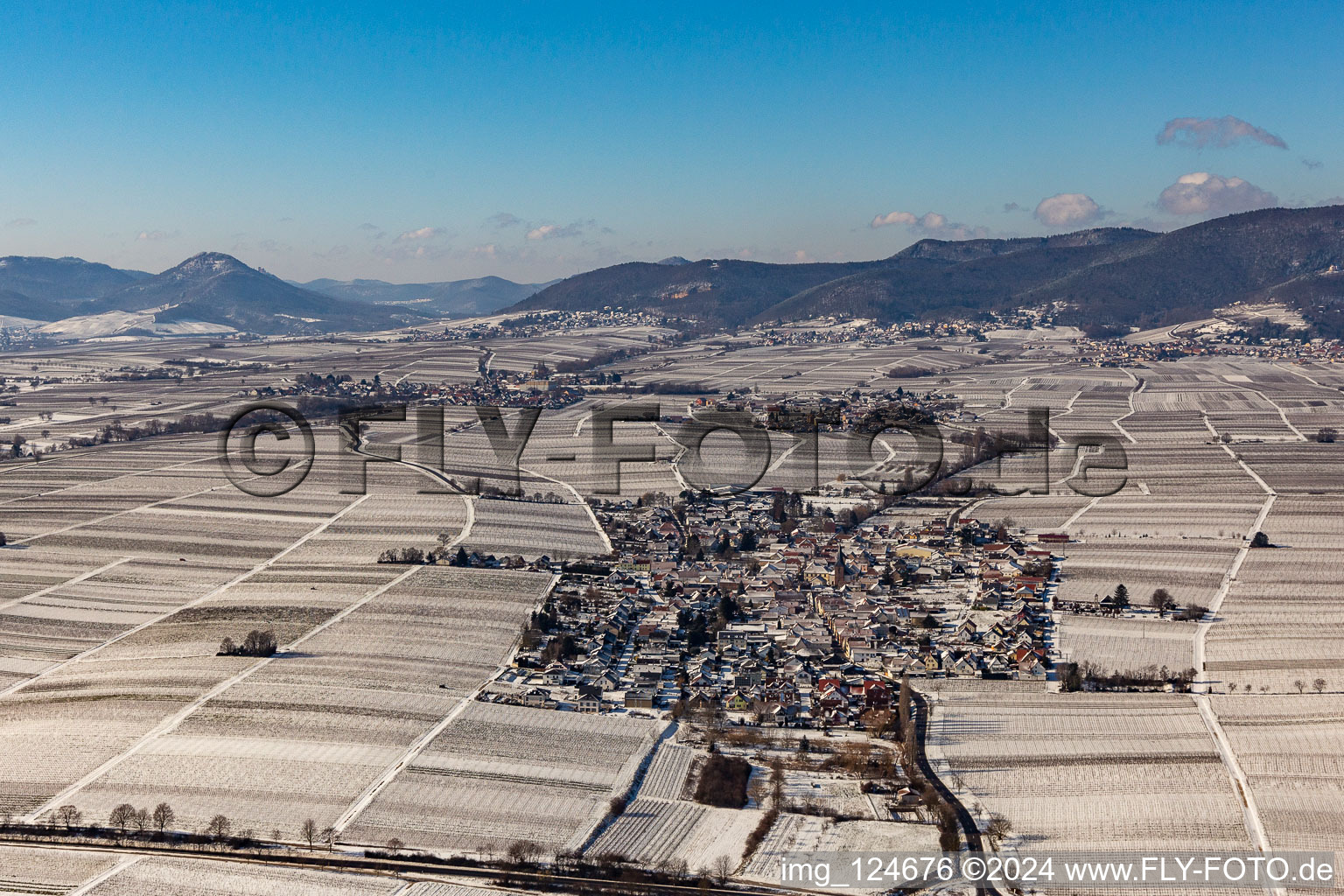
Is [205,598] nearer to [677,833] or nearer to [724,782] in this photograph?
[724,782]

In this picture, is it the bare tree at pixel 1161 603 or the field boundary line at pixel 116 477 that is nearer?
the bare tree at pixel 1161 603

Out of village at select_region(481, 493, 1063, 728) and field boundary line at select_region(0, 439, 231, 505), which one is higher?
field boundary line at select_region(0, 439, 231, 505)

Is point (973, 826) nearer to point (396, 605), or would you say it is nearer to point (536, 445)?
point (396, 605)

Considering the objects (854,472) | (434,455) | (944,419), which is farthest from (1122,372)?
(434,455)

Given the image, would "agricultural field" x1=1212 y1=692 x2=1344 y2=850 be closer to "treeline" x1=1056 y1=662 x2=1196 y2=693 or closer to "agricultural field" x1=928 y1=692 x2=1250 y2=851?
"agricultural field" x1=928 y1=692 x2=1250 y2=851

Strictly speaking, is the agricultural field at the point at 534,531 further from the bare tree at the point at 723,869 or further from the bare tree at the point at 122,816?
the bare tree at the point at 723,869

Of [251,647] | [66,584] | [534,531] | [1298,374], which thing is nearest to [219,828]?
[251,647]

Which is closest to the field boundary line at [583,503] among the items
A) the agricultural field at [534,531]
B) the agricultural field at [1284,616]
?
the agricultural field at [534,531]

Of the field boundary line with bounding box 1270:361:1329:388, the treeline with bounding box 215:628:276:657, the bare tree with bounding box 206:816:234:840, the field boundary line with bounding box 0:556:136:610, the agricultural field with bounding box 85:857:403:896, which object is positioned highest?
the field boundary line with bounding box 1270:361:1329:388

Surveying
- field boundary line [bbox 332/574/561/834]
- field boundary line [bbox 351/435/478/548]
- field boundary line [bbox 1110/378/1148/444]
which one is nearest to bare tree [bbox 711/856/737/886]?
field boundary line [bbox 332/574/561/834]
